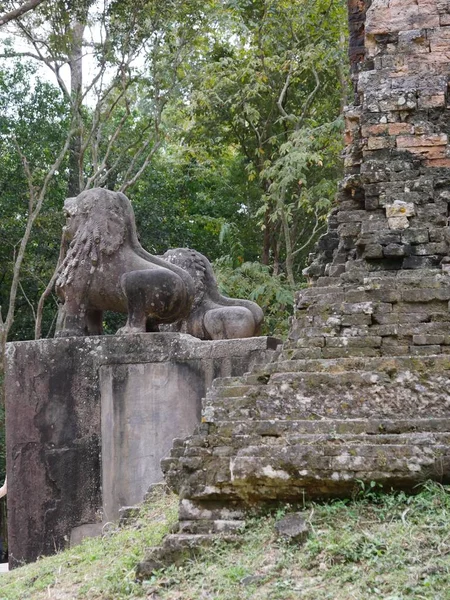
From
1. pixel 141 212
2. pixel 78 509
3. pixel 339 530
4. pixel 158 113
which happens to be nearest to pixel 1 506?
pixel 141 212

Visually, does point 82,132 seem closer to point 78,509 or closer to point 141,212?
point 141,212

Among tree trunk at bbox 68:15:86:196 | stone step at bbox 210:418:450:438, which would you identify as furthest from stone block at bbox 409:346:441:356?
tree trunk at bbox 68:15:86:196

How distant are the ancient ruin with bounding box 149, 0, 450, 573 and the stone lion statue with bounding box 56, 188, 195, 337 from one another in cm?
143

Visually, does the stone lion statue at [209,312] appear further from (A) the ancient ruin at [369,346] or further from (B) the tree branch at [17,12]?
(B) the tree branch at [17,12]

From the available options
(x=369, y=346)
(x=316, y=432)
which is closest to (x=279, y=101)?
(x=369, y=346)

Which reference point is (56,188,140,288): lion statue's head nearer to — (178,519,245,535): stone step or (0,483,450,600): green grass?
(0,483,450,600): green grass

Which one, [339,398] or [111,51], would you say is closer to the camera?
[339,398]

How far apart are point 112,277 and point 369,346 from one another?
Answer: 3612mm

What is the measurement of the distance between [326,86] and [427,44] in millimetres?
11468

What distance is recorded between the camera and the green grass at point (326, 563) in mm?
5121

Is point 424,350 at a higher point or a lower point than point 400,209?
lower

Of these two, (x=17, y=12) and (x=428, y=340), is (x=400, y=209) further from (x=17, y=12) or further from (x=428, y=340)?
(x=17, y=12)

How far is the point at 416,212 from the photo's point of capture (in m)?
8.09

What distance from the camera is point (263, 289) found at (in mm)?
17531
